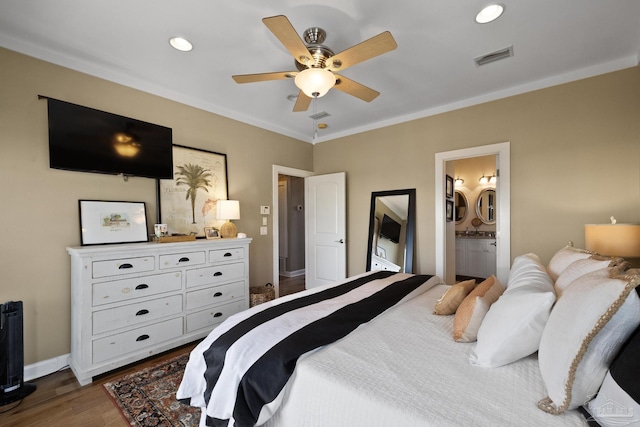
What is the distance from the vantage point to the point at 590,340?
0.83 m

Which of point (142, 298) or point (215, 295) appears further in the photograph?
point (215, 295)

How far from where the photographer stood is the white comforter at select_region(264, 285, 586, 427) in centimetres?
88

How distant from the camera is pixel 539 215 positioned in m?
2.93

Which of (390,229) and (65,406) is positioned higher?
(390,229)

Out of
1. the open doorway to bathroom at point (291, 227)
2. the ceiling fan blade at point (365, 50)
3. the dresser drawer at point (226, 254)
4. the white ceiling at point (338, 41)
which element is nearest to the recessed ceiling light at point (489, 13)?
the white ceiling at point (338, 41)

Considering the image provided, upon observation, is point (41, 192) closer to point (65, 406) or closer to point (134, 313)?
point (134, 313)

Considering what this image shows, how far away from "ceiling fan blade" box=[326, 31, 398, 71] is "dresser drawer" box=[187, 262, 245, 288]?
2235mm

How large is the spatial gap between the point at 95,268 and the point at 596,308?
2.96 metres

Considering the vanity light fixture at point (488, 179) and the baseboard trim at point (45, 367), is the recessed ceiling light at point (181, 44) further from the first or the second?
the vanity light fixture at point (488, 179)

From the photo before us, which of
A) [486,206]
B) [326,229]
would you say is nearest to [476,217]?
[486,206]

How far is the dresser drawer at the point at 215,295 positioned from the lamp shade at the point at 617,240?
10.8 ft

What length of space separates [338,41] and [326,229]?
2.86m

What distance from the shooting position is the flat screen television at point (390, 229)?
391cm

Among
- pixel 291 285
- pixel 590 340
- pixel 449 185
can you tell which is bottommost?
pixel 291 285
